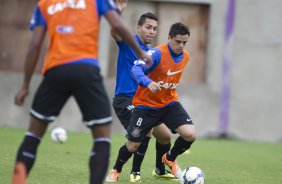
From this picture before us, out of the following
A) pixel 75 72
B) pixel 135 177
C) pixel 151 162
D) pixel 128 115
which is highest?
pixel 75 72

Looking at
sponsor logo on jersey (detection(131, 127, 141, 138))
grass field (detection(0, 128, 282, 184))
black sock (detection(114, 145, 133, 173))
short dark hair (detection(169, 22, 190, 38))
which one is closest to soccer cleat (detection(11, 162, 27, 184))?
grass field (detection(0, 128, 282, 184))

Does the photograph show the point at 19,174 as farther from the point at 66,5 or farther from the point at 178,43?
the point at 178,43

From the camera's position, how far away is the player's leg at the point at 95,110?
4.93 m

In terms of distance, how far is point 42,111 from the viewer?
16.6ft

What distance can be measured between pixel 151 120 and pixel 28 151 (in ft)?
8.52

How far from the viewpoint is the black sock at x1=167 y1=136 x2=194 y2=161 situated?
756 cm

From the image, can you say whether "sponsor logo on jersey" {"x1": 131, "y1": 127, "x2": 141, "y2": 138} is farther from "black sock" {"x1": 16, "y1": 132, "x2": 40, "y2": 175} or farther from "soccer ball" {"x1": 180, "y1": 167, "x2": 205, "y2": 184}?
"black sock" {"x1": 16, "y1": 132, "x2": 40, "y2": 175}

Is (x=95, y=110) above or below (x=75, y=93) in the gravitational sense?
below

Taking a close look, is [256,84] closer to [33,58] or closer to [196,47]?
[196,47]

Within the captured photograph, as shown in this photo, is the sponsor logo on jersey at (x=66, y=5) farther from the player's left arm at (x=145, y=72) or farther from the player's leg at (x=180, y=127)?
the player's leg at (x=180, y=127)

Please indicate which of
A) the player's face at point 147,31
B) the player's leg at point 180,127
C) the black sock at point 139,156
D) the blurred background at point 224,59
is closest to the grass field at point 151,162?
the black sock at point 139,156

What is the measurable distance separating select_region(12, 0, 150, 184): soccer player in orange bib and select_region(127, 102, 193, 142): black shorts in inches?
92.3

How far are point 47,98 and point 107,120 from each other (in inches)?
19.7

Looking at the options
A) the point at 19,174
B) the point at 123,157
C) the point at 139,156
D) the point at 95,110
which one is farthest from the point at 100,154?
the point at 139,156
